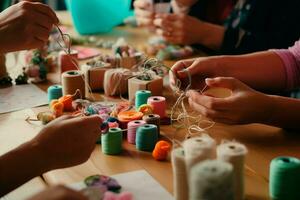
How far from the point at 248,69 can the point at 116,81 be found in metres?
0.34

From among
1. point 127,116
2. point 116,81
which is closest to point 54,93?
point 116,81

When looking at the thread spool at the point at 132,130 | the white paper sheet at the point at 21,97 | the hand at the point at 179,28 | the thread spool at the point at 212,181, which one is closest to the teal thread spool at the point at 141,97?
the thread spool at the point at 132,130

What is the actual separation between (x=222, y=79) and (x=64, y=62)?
23.0 inches

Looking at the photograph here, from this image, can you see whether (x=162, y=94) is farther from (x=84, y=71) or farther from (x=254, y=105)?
(x=254, y=105)

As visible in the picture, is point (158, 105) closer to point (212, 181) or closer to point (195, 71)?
point (195, 71)

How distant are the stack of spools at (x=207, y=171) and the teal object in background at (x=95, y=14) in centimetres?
130

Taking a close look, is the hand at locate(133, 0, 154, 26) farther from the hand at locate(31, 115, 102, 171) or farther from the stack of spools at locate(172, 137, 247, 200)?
the stack of spools at locate(172, 137, 247, 200)

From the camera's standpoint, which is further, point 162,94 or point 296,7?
point 296,7

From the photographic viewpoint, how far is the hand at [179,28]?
1.70m

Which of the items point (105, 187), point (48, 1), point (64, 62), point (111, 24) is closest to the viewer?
point (105, 187)

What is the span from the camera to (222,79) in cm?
92

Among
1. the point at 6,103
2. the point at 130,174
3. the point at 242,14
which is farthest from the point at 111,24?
the point at 130,174

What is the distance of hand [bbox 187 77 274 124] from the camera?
3.02 feet

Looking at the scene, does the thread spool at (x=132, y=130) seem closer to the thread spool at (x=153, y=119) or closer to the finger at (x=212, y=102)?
the thread spool at (x=153, y=119)
